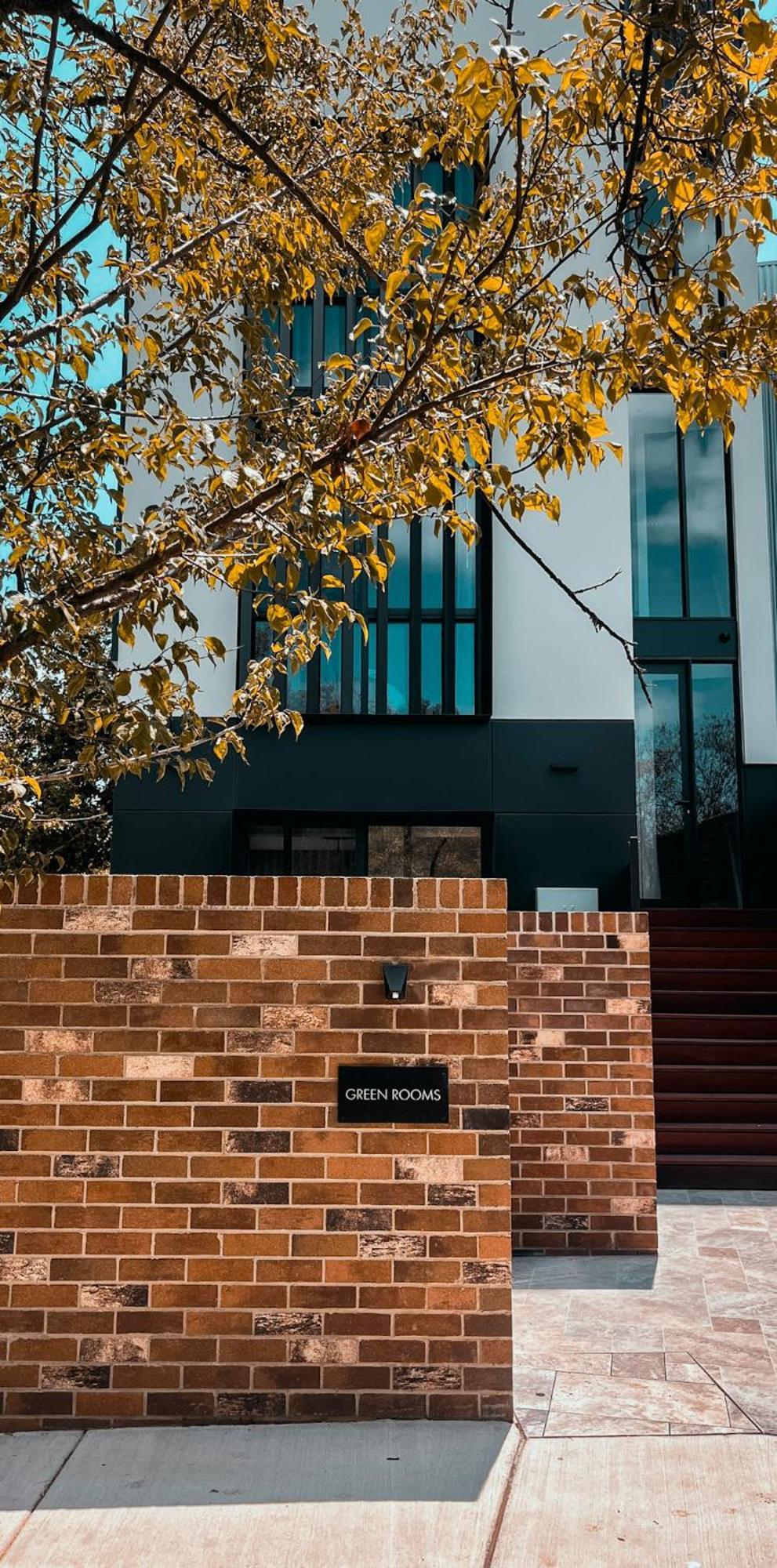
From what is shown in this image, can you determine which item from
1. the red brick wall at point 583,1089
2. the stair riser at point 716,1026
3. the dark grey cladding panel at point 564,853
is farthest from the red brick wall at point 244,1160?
the dark grey cladding panel at point 564,853

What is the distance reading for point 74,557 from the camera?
4488mm

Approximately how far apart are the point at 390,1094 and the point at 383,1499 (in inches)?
47.2

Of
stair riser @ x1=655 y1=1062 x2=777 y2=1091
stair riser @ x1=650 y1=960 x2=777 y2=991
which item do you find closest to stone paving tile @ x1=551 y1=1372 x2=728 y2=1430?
stair riser @ x1=655 y1=1062 x2=777 y2=1091

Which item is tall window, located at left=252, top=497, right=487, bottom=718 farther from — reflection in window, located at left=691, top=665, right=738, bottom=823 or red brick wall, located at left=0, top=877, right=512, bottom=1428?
red brick wall, located at left=0, top=877, right=512, bottom=1428

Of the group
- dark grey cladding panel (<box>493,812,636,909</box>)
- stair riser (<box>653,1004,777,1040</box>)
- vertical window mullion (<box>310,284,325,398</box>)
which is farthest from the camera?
vertical window mullion (<box>310,284,325,398</box>)

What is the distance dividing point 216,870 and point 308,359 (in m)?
5.68

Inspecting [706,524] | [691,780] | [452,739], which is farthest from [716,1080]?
[706,524]

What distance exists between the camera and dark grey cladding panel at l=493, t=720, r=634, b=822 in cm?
1253

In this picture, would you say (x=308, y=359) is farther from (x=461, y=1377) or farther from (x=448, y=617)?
(x=461, y=1377)

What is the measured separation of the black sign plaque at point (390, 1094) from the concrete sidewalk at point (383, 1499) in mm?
990

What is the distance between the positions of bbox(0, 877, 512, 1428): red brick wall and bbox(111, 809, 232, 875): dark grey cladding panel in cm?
810

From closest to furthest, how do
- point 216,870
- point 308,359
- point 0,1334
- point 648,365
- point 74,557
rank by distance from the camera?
point 648,365 < point 0,1334 < point 74,557 < point 216,870 < point 308,359

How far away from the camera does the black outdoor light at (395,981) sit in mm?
4234

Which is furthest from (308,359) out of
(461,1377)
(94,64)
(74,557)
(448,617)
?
(461,1377)
